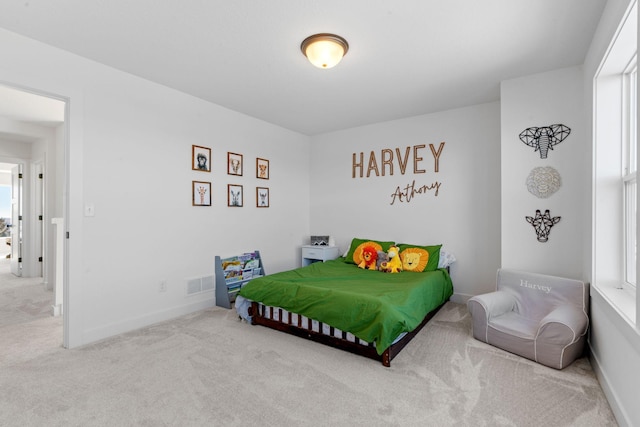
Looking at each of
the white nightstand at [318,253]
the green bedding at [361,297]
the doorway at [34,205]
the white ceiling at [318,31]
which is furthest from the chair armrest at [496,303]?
the doorway at [34,205]

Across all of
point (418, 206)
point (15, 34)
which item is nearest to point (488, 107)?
point (418, 206)

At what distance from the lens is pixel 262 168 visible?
14.8 feet

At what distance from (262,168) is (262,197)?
423 millimetres

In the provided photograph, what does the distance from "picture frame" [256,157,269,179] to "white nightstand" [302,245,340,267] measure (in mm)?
1282

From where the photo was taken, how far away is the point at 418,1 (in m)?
1.98

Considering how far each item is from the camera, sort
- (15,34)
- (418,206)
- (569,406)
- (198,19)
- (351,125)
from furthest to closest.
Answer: (351,125) < (418,206) < (15,34) < (198,19) < (569,406)

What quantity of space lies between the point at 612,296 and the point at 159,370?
317 cm

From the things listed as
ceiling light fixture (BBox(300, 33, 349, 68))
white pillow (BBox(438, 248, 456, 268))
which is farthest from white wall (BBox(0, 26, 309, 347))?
white pillow (BBox(438, 248, 456, 268))

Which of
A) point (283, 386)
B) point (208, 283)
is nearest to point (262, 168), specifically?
point (208, 283)

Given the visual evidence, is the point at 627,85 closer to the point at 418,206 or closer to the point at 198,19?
the point at 418,206

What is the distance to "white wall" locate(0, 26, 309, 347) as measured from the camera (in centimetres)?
264

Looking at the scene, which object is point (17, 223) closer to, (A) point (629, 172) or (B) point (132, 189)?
(B) point (132, 189)

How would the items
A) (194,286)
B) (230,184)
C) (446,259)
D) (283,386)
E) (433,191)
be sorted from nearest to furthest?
1. (283,386)
2. (194,286)
3. (446,259)
4. (230,184)
5. (433,191)

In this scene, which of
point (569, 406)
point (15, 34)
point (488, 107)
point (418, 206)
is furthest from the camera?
point (418, 206)
